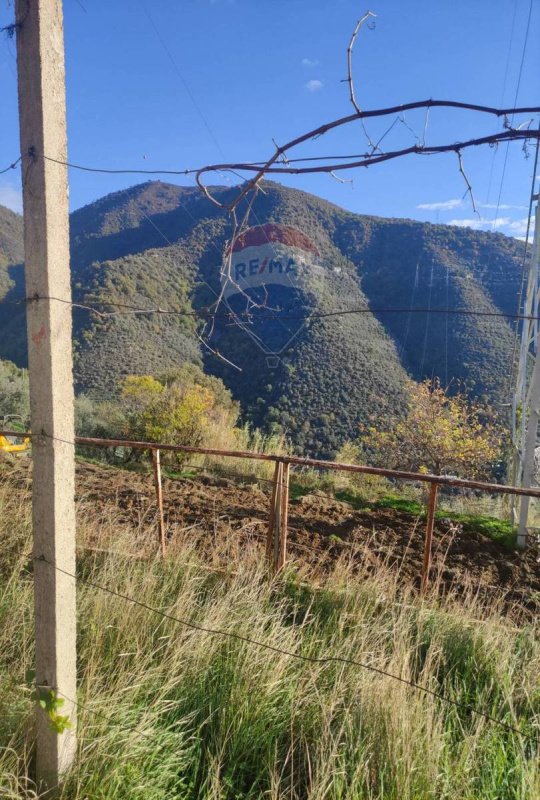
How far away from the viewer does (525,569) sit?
603 cm

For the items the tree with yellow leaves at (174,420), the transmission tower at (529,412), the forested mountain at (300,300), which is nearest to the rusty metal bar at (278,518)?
the transmission tower at (529,412)

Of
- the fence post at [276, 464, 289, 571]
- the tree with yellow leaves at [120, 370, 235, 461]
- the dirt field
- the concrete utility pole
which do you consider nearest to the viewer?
the concrete utility pole

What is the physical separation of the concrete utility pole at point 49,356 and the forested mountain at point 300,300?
68.2 ft

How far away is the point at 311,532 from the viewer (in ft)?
21.8

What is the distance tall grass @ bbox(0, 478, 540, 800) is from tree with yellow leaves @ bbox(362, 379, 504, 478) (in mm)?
12811

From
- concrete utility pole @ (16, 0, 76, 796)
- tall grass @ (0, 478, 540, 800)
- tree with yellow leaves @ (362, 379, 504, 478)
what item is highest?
concrete utility pole @ (16, 0, 76, 796)

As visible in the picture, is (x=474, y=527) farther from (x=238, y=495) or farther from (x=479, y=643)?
(x=479, y=643)

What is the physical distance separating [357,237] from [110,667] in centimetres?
4640

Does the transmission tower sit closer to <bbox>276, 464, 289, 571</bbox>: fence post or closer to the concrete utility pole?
<bbox>276, 464, 289, 571</bbox>: fence post

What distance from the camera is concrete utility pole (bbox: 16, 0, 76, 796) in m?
1.73

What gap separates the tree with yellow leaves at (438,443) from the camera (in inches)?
614

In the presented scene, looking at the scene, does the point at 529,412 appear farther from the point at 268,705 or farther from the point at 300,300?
the point at 300,300

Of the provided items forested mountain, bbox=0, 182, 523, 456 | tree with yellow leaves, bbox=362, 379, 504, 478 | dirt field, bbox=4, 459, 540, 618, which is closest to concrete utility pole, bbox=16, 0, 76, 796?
dirt field, bbox=4, 459, 540, 618

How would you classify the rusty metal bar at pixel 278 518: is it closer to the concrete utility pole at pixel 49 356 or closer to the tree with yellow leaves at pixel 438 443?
the concrete utility pole at pixel 49 356
